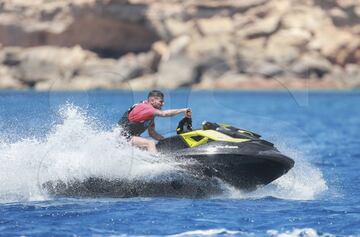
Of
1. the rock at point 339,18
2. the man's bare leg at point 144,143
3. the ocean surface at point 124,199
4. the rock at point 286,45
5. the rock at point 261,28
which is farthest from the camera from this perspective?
the rock at point 339,18

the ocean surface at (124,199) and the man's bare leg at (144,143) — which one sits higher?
the man's bare leg at (144,143)

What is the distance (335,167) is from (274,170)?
6.10 meters

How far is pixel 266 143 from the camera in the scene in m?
12.7

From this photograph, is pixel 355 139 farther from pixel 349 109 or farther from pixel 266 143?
pixel 349 109

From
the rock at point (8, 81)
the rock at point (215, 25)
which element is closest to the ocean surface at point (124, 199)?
the rock at point (8, 81)

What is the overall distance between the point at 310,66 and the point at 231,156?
6082 cm

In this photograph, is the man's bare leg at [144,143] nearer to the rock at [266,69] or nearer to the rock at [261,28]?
the rock at [266,69]

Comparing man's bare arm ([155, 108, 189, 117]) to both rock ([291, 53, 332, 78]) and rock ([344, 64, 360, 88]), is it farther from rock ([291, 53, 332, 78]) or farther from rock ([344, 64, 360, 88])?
rock ([344, 64, 360, 88])

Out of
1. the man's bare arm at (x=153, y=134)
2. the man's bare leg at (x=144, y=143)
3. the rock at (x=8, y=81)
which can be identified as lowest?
the man's bare leg at (x=144, y=143)

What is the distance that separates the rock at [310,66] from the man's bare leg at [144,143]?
6023 centimetres

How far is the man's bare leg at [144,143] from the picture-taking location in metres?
12.6

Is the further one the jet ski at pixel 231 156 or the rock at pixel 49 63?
the rock at pixel 49 63

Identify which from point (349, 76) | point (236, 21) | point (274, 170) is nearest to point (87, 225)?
point (274, 170)

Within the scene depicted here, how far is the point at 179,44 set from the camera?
238 ft
